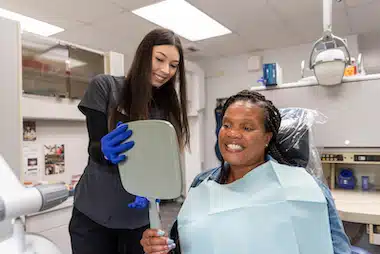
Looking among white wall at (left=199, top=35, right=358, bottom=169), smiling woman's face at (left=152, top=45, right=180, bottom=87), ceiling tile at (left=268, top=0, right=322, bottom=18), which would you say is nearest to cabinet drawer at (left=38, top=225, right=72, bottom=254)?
smiling woman's face at (left=152, top=45, right=180, bottom=87)

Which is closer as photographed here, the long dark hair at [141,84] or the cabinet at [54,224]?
the long dark hair at [141,84]

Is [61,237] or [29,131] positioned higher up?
[29,131]

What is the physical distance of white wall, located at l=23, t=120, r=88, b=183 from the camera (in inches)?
96.1

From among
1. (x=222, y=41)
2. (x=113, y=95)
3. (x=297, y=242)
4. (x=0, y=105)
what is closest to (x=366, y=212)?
(x=297, y=242)

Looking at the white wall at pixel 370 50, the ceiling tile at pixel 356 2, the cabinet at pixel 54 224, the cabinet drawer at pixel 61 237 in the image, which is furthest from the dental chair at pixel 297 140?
the white wall at pixel 370 50

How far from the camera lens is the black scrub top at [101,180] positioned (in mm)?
1133

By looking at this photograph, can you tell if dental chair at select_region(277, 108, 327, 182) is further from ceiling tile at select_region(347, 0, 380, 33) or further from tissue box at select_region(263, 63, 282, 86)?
ceiling tile at select_region(347, 0, 380, 33)

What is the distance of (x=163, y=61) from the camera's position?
47.1 inches

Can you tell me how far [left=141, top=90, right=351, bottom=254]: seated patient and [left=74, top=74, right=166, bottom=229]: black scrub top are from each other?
0.84 feet

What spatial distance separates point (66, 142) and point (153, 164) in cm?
207

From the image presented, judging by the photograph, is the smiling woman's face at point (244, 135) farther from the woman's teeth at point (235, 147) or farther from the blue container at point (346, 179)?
the blue container at point (346, 179)

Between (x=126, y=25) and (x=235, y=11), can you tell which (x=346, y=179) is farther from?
(x=126, y=25)

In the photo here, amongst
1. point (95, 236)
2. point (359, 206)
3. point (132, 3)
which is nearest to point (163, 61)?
point (95, 236)

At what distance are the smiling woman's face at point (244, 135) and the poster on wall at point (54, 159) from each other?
6.47ft
